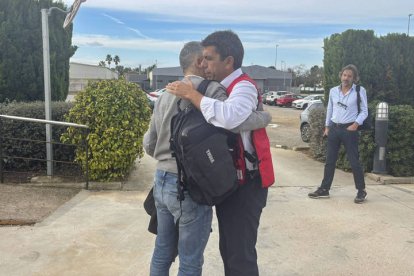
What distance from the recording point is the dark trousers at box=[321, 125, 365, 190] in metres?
5.87

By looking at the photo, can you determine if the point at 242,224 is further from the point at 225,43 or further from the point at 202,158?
the point at 225,43

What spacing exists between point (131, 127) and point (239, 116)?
13.3 feet

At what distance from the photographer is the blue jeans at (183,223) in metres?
2.58

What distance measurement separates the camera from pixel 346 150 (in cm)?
593

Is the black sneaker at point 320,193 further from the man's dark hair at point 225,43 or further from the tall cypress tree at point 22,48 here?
the tall cypress tree at point 22,48

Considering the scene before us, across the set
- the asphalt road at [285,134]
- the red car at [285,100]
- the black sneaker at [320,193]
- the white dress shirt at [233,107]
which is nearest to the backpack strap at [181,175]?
the white dress shirt at [233,107]

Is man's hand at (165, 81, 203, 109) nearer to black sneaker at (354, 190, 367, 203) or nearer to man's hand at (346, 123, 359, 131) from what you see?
man's hand at (346, 123, 359, 131)

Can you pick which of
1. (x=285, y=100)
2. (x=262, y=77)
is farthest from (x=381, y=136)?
(x=262, y=77)

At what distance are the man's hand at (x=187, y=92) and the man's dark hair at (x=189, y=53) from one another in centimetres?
19

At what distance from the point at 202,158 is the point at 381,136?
5.49 m

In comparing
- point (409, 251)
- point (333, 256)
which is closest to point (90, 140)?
point (333, 256)

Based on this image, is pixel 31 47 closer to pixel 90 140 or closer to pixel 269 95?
pixel 90 140

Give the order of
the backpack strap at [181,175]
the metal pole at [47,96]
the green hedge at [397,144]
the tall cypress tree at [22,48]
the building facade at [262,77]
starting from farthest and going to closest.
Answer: the building facade at [262,77] < the tall cypress tree at [22,48] < the green hedge at [397,144] < the metal pole at [47,96] < the backpack strap at [181,175]

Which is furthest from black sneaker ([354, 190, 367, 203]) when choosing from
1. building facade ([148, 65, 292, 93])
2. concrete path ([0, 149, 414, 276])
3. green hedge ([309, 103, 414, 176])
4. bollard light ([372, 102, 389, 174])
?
building facade ([148, 65, 292, 93])
